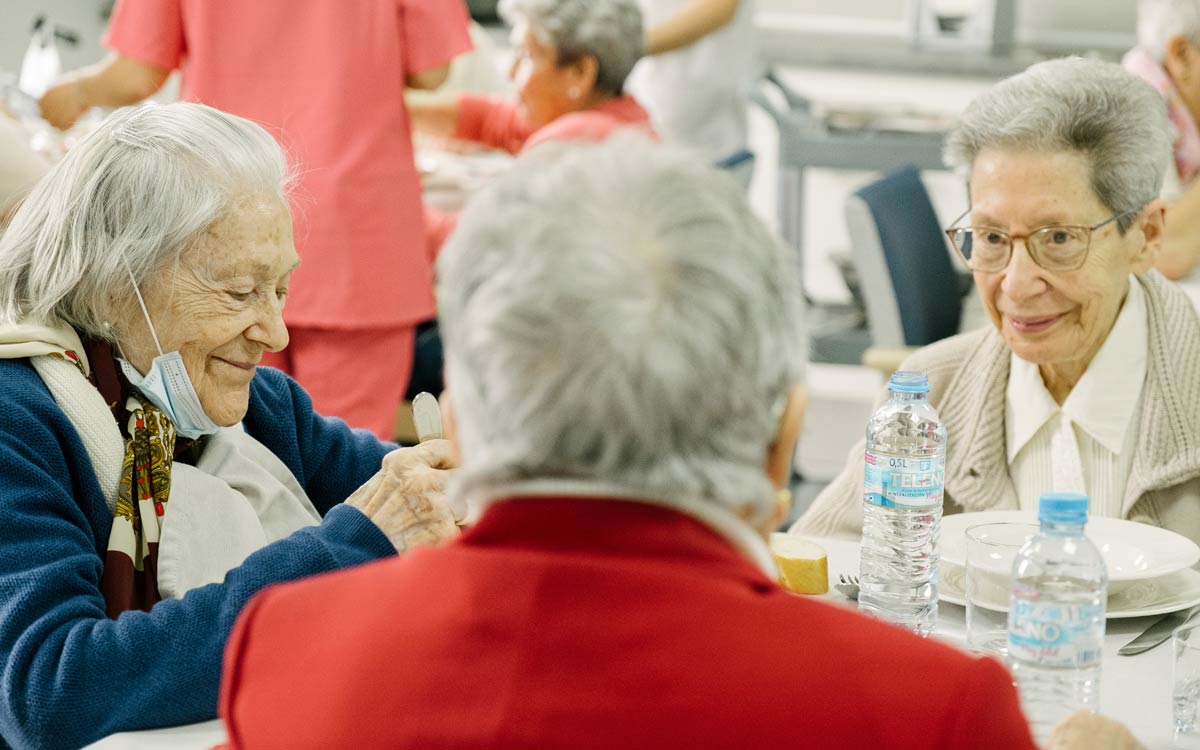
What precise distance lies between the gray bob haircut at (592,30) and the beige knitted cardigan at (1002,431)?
1.50 meters

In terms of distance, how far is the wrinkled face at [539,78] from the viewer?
3291 mm

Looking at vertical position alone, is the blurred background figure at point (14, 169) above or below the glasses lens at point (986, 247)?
above

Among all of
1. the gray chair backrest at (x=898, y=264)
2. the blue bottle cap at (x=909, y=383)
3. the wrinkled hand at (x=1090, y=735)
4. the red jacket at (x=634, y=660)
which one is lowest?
the gray chair backrest at (x=898, y=264)

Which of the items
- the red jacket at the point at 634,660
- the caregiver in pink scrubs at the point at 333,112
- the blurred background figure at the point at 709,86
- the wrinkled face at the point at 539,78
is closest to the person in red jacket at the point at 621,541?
the red jacket at the point at 634,660

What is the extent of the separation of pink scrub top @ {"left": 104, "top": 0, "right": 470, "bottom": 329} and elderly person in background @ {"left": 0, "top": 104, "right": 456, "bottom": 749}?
1.15 metres

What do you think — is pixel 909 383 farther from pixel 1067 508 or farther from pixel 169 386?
pixel 169 386

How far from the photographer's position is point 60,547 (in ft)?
4.53

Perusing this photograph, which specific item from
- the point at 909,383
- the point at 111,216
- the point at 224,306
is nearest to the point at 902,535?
the point at 909,383

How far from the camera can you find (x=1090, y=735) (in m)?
1.08

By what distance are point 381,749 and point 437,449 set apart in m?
0.76

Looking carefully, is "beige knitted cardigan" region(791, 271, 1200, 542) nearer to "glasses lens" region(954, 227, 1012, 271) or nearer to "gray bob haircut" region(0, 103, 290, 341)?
"glasses lens" region(954, 227, 1012, 271)

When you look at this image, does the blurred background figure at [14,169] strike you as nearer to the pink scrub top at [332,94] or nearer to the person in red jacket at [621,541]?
the pink scrub top at [332,94]

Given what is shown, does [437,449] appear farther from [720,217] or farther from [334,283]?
[334,283]

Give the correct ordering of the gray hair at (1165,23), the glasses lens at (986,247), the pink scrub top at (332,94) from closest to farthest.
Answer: the glasses lens at (986,247) → the pink scrub top at (332,94) → the gray hair at (1165,23)
